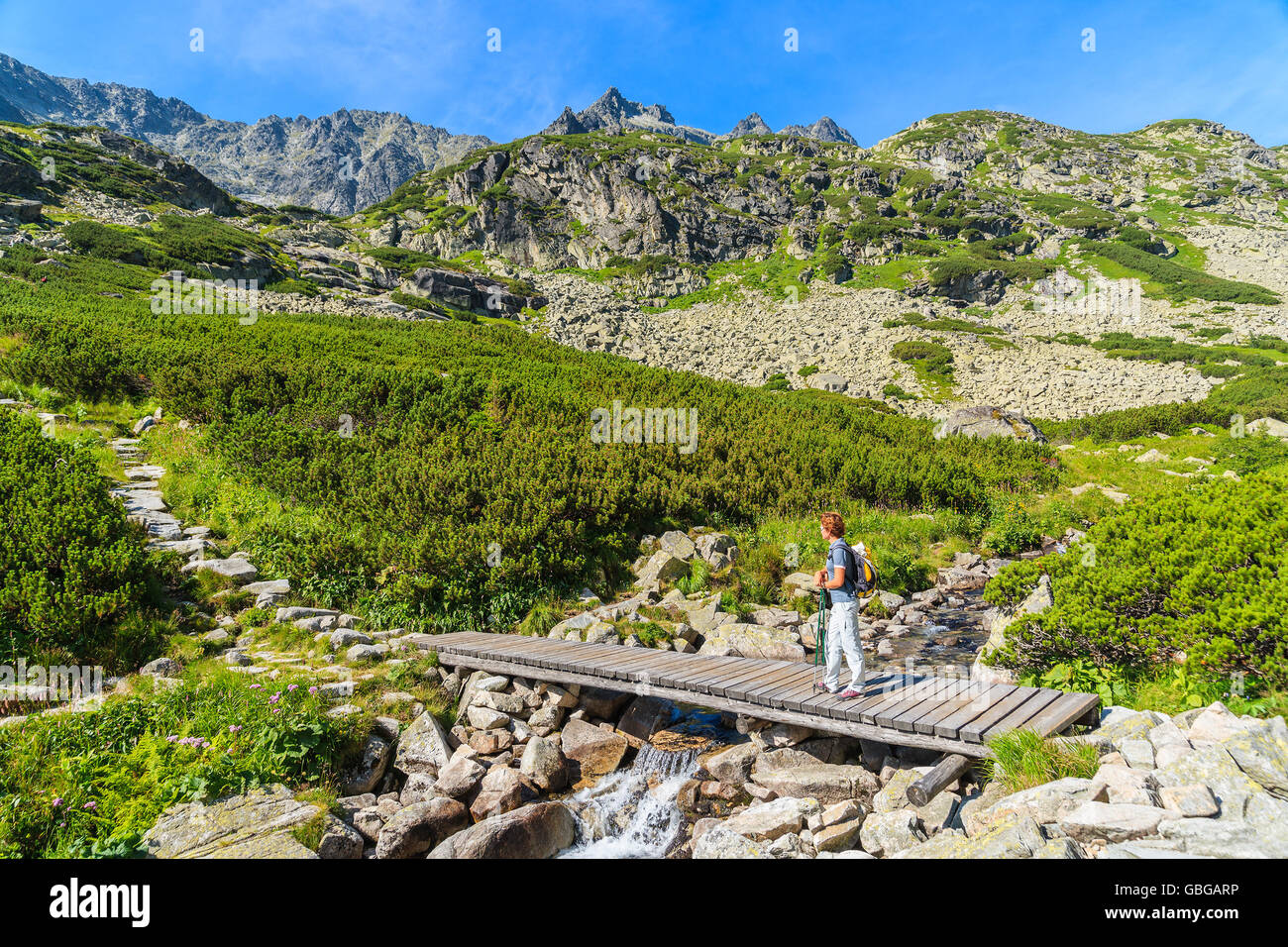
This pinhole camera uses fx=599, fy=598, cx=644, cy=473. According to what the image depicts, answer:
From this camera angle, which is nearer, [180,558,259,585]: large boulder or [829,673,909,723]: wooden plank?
[829,673,909,723]: wooden plank

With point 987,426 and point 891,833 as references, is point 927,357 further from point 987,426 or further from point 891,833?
point 891,833

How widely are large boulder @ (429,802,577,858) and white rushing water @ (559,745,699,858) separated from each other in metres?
0.20

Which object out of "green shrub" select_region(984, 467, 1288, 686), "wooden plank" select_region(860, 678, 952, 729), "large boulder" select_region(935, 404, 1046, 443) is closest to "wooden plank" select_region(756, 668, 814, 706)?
"wooden plank" select_region(860, 678, 952, 729)

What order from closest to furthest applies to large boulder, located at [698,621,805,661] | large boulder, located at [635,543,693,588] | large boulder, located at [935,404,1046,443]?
large boulder, located at [698,621,805,661], large boulder, located at [635,543,693,588], large boulder, located at [935,404,1046,443]

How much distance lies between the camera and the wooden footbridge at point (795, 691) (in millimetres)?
5797

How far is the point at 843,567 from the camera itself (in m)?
6.64

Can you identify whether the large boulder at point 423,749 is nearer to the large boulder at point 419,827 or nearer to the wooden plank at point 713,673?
the large boulder at point 419,827

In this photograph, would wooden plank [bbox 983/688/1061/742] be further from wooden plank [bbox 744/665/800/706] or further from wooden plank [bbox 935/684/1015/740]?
wooden plank [bbox 744/665/800/706]

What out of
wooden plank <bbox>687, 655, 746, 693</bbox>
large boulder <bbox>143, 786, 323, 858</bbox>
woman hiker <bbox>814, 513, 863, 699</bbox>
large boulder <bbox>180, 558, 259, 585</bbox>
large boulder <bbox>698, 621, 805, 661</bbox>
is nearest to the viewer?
large boulder <bbox>143, 786, 323, 858</bbox>

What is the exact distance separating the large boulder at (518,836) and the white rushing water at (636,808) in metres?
0.20

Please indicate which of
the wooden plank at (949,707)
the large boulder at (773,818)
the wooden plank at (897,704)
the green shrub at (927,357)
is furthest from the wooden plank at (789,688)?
the green shrub at (927,357)

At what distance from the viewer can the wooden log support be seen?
545 centimetres

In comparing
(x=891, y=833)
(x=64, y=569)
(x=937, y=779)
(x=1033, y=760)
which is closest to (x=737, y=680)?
(x=937, y=779)
